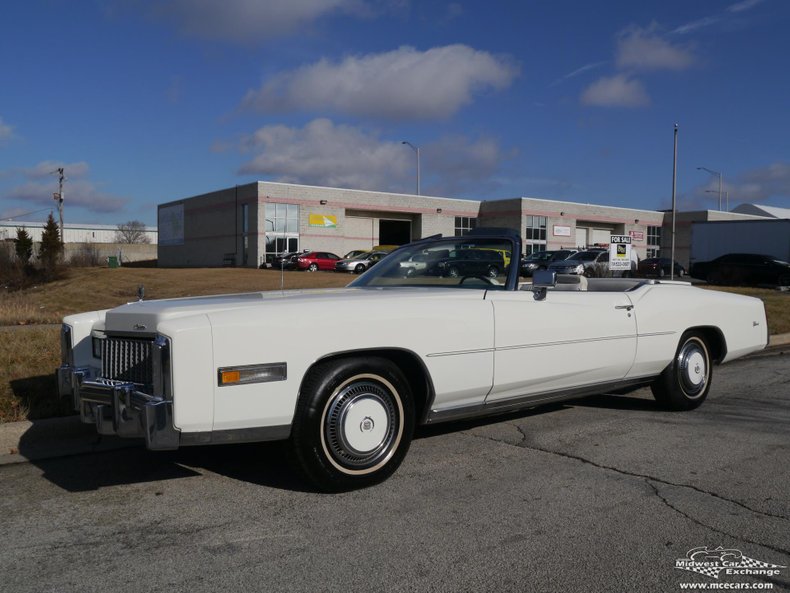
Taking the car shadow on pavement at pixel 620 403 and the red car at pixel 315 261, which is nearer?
the car shadow on pavement at pixel 620 403

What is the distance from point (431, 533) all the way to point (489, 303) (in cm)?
171

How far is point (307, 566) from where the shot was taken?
320cm

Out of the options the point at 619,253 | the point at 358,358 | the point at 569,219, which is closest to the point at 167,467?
the point at 358,358

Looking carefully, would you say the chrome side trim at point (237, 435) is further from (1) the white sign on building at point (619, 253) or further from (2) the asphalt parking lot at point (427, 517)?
(1) the white sign on building at point (619, 253)

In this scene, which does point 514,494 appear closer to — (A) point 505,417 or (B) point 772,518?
(B) point 772,518

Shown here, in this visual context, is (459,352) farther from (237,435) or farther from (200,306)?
(200,306)

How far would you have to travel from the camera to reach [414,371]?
447 cm

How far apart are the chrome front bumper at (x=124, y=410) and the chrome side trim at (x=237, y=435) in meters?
0.07

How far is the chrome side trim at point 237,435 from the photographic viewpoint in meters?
3.65

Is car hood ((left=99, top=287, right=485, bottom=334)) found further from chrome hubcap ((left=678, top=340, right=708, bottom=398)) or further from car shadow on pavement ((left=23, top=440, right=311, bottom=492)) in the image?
chrome hubcap ((left=678, top=340, right=708, bottom=398))

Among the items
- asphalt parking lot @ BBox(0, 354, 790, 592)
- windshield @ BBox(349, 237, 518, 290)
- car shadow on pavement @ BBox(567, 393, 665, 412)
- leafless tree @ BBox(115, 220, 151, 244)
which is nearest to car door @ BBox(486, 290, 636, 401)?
windshield @ BBox(349, 237, 518, 290)

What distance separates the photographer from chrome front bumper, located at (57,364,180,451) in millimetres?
3594

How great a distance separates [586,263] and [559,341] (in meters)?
29.0

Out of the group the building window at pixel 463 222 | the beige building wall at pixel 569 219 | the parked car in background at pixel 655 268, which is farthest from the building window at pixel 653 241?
the parked car in background at pixel 655 268
